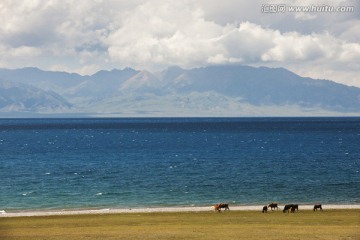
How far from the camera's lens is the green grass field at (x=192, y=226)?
139 ft

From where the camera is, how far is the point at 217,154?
471ft

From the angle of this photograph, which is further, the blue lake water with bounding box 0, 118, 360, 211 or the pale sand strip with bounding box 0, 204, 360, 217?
the blue lake water with bounding box 0, 118, 360, 211

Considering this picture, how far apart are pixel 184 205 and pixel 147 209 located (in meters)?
6.13

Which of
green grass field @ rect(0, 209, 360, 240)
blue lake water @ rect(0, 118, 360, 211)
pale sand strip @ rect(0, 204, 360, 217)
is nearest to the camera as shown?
green grass field @ rect(0, 209, 360, 240)

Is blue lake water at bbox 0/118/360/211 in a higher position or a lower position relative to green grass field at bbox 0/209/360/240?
lower

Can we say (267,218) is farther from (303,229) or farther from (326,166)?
(326,166)

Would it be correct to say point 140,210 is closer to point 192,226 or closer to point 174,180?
point 192,226

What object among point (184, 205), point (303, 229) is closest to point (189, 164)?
point (184, 205)

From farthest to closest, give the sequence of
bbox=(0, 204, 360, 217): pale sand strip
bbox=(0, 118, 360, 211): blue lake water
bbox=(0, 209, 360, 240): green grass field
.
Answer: bbox=(0, 118, 360, 211): blue lake water → bbox=(0, 204, 360, 217): pale sand strip → bbox=(0, 209, 360, 240): green grass field

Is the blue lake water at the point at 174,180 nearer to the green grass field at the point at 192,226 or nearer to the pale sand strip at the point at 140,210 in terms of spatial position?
the pale sand strip at the point at 140,210

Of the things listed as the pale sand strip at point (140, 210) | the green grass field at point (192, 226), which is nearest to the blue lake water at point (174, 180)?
the pale sand strip at point (140, 210)

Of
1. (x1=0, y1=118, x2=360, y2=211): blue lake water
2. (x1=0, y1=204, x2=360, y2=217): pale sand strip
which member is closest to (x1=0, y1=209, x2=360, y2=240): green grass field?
(x1=0, y1=204, x2=360, y2=217): pale sand strip

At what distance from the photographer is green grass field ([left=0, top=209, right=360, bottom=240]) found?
42250mm

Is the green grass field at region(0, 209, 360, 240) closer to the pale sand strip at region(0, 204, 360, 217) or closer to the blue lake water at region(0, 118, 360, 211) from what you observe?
the pale sand strip at region(0, 204, 360, 217)
